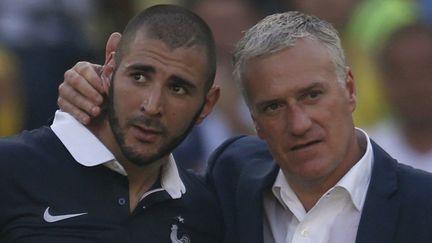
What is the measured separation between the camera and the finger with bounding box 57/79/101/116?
11.9ft

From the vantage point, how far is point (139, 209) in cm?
360

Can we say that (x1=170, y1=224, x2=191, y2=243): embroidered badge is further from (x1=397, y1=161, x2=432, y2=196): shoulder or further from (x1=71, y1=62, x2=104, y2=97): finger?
(x1=397, y1=161, x2=432, y2=196): shoulder

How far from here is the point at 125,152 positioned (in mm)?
3539

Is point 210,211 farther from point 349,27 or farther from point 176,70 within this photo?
point 349,27

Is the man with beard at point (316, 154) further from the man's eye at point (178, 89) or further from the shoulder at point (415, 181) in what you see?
the man's eye at point (178, 89)

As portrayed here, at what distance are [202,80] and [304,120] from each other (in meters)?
0.36

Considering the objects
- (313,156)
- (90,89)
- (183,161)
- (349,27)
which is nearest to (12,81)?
(183,161)

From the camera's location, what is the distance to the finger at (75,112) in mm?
3633

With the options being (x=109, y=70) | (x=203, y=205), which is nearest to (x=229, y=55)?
(x=203, y=205)

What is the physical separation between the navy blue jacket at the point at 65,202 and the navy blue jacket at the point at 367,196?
0.63 ft

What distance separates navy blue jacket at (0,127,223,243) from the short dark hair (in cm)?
35

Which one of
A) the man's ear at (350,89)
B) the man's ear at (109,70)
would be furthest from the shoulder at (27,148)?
the man's ear at (350,89)

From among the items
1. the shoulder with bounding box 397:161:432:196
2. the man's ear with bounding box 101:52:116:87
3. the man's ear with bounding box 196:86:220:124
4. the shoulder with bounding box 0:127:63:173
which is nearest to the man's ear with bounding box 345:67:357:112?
the shoulder with bounding box 397:161:432:196

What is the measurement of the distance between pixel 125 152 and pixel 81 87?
0.29m
